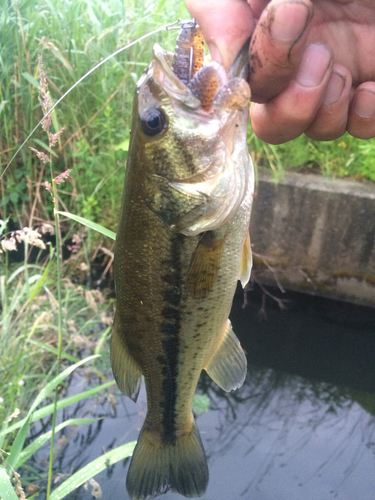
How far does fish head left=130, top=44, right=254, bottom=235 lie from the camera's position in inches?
46.4

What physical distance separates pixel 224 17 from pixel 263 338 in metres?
2.90

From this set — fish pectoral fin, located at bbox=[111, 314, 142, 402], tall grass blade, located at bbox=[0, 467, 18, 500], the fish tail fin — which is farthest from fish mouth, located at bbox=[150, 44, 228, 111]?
tall grass blade, located at bbox=[0, 467, 18, 500]

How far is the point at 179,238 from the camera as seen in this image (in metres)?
1.29

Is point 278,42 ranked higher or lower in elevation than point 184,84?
higher

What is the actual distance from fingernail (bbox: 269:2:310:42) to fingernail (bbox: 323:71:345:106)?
1.14ft

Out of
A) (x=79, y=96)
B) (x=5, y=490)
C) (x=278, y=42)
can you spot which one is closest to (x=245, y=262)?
(x=278, y=42)

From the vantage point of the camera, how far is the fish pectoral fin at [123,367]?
1459 millimetres

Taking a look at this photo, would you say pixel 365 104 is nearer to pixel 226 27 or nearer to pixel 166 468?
pixel 226 27

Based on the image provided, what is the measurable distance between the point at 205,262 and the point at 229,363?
1.57 feet

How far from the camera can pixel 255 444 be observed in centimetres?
283

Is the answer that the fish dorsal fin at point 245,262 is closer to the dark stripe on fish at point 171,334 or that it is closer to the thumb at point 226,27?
the dark stripe on fish at point 171,334

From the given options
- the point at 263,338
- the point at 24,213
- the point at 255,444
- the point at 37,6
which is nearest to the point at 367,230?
the point at 263,338

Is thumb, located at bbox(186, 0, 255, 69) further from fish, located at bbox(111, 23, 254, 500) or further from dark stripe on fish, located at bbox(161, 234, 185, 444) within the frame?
dark stripe on fish, located at bbox(161, 234, 185, 444)

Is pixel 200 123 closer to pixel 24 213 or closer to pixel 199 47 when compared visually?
pixel 199 47
